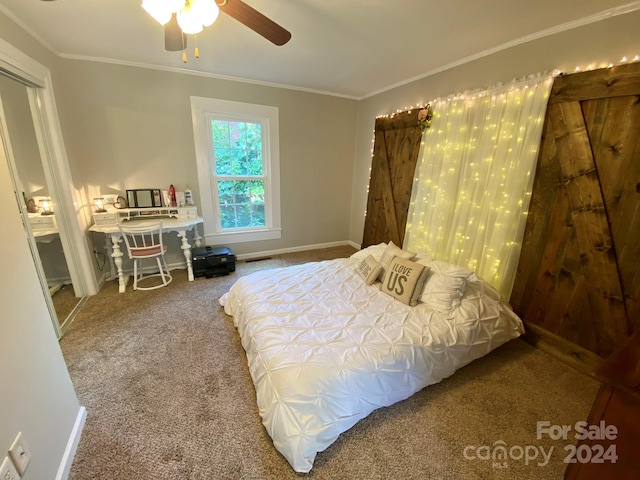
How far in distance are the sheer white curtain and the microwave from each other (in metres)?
3.18

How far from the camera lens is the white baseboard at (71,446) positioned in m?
1.21

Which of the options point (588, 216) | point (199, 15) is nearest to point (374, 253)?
point (588, 216)

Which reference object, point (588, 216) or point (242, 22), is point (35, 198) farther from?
point (588, 216)

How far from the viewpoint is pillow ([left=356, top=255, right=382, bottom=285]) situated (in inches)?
93.4

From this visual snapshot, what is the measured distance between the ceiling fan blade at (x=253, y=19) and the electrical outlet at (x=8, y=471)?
210 cm

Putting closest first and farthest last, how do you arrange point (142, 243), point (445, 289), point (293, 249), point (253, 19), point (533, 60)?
point (253, 19), point (445, 289), point (533, 60), point (142, 243), point (293, 249)

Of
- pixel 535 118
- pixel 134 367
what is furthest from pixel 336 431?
pixel 535 118

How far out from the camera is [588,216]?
6.15 feet

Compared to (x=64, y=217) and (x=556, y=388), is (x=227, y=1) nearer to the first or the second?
(x=64, y=217)

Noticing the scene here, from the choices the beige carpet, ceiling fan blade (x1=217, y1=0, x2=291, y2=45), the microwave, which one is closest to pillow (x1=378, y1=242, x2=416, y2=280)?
the beige carpet

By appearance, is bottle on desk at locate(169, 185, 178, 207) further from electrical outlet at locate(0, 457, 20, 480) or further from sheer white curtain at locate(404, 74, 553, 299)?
sheer white curtain at locate(404, 74, 553, 299)

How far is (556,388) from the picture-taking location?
181 centimetres

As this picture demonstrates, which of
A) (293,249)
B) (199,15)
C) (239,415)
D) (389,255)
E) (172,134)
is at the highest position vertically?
(199,15)

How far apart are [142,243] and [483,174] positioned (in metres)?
Answer: 3.75
